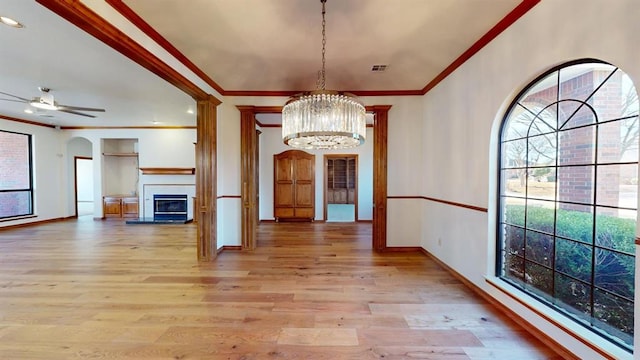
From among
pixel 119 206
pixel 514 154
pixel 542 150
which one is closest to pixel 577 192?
pixel 542 150

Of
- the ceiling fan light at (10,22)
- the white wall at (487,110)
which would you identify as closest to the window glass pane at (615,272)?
the white wall at (487,110)

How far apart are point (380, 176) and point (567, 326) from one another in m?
2.93

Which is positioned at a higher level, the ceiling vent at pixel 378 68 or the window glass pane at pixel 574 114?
the ceiling vent at pixel 378 68

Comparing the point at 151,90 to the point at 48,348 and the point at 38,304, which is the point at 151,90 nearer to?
the point at 38,304

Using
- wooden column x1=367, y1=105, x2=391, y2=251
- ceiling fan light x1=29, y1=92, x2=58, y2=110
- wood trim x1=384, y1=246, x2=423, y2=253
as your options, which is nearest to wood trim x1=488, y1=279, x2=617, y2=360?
wood trim x1=384, y1=246, x2=423, y2=253

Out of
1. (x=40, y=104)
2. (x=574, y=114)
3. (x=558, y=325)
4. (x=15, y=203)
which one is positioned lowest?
(x=558, y=325)

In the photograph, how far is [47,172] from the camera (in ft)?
23.6

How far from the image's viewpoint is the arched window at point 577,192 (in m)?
1.67

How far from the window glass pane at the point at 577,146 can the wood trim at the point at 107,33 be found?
12.3 feet

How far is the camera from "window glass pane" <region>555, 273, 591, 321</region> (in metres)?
1.89

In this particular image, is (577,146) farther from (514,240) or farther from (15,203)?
(15,203)

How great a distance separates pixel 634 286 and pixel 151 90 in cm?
594

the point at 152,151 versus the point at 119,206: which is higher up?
the point at 152,151

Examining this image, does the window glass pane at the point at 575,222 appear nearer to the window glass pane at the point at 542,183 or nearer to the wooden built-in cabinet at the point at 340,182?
the window glass pane at the point at 542,183
